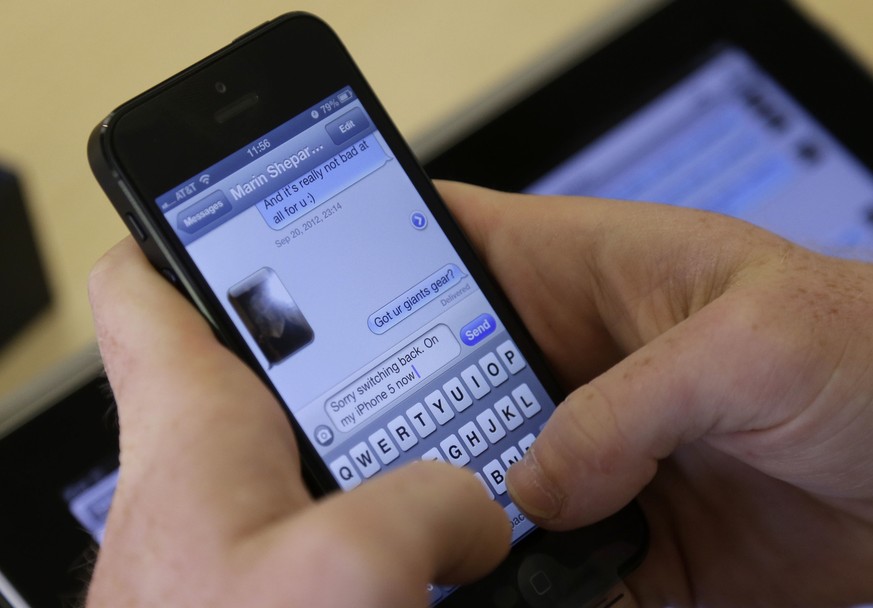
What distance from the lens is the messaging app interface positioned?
412 millimetres

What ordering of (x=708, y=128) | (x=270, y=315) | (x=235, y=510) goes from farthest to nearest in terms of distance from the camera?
1. (x=708, y=128)
2. (x=270, y=315)
3. (x=235, y=510)

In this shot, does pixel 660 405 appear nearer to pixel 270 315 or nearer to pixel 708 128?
pixel 270 315

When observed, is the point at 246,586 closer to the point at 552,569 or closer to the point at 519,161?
the point at 552,569

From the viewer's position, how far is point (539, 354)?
1.48 feet

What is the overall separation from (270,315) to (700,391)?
17cm

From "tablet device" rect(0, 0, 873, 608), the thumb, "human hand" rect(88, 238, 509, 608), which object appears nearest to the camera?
"human hand" rect(88, 238, 509, 608)

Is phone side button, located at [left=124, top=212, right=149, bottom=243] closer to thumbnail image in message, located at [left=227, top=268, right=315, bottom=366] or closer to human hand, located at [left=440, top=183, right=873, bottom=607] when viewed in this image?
thumbnail image in message, located at [left=227, top=268, right=315, bottom=366]

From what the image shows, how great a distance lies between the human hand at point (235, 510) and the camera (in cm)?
28

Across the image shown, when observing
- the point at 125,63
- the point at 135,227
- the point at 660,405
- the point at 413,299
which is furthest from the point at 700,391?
the point at 125,63

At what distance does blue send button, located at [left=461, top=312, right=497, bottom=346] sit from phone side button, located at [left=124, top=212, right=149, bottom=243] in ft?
0.46

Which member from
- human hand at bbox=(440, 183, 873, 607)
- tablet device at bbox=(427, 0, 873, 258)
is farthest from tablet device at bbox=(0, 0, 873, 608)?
human hand at bbox=(440, 183, 873, 607)

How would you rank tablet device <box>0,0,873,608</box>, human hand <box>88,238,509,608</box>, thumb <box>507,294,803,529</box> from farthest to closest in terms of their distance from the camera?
→ tablet device <box>0,0,873,608</box> → thumb <box>507,294,803,529</box> → human hand <box>88,238,509,608</box>

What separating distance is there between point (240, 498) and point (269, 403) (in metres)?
0.05

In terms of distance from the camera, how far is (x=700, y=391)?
0.38 meters
